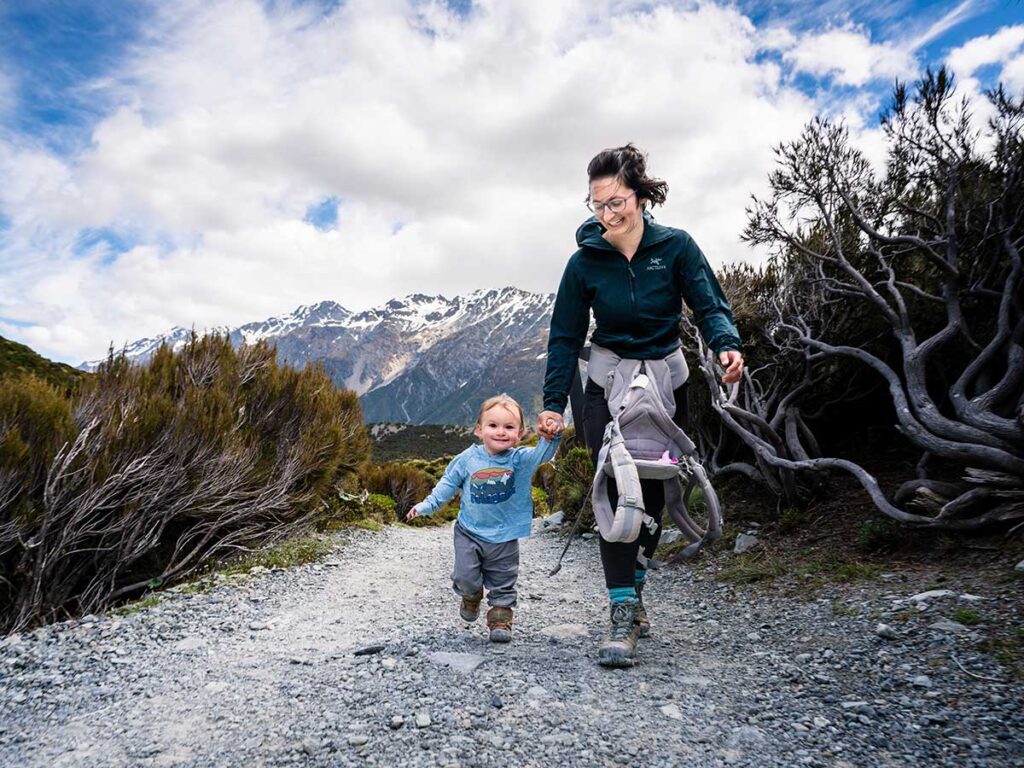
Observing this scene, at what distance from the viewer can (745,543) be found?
17.2 ft

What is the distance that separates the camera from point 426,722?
6.89 ft

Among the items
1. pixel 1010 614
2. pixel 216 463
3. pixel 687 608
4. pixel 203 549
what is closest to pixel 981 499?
pixel 1010 614

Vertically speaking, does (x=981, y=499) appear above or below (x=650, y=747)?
above

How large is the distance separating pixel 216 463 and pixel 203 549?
89 centimetres

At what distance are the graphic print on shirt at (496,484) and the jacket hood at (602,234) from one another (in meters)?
1.33

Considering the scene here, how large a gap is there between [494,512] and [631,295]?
144 centimetres

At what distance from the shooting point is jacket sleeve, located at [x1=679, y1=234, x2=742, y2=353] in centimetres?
288

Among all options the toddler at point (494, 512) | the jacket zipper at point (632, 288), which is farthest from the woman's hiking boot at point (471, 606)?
the jacket zipper at point (632, 288)

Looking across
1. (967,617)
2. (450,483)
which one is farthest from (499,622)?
(967,617)

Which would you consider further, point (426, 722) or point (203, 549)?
point (203, 549)

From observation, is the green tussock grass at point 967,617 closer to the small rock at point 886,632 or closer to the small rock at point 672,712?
the small rock at point 886,632

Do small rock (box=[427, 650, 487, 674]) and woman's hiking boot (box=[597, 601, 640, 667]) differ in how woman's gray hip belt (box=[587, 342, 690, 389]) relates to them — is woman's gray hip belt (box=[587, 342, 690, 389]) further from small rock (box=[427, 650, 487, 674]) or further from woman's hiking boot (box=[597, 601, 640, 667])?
small rock (box=[427, 650, 487, 674])

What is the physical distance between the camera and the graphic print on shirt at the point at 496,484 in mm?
3379

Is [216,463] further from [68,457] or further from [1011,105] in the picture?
[1011,105]
